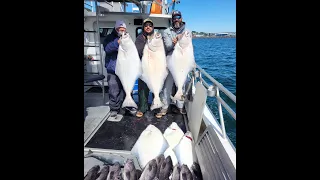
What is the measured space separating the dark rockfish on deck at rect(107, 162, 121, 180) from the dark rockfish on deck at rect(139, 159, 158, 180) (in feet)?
0.96

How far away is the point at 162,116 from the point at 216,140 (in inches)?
77.2

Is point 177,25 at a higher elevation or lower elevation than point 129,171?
higher

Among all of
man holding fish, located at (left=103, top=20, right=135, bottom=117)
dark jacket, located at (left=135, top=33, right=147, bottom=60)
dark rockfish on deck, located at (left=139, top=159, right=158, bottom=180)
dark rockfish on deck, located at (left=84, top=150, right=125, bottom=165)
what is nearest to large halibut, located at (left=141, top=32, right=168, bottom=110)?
dark jacket, located at (left=135, top=33, right=147, bottom=60)

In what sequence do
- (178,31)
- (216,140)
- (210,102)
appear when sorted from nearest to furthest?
(216,140) → (178,31) → (210,102)

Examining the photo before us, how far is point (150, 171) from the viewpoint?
97.4 inches

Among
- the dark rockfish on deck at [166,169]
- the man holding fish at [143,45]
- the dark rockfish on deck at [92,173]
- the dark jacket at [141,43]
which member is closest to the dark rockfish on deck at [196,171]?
the dark rockfish on deck at [166,169]

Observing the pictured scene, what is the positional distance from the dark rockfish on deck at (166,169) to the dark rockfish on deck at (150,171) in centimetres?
8

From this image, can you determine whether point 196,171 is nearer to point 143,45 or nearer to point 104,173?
point 104,173

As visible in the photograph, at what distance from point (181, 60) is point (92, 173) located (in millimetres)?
2142

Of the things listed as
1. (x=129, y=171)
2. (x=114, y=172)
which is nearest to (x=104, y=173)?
(x=114, y=172)
